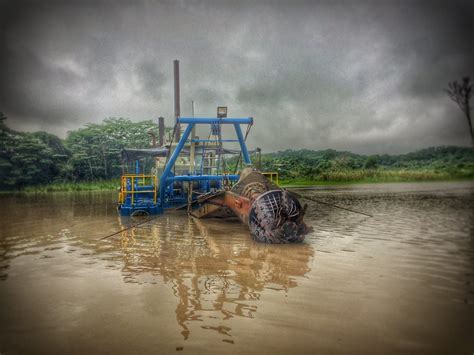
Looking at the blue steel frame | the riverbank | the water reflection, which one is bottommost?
the water reflection

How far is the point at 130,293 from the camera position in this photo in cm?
358

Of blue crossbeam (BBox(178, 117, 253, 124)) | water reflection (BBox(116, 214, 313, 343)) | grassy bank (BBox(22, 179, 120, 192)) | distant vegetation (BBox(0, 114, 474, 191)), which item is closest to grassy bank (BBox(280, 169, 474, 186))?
distant vegetation (BBox(0, 114, 474, 191))

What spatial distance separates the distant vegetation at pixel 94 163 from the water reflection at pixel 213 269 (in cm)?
2014

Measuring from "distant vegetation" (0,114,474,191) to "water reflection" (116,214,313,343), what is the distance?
20136mm

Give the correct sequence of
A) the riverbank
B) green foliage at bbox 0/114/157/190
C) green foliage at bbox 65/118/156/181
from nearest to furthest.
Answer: the riverbank → green foliage at bbox 0/114/157/190 → green foliage at bbox 65/118/156/181

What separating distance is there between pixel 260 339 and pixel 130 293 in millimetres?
1790

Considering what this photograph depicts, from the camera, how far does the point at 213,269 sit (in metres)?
4.49

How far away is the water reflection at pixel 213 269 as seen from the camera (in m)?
3.07

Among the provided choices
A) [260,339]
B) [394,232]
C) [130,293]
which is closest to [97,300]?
[130,293]

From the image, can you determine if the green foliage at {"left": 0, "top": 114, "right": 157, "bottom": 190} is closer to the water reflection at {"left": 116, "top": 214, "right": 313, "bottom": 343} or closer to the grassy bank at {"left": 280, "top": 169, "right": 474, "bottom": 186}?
the grassy bank at {"left": 280, "top": 169, "right": 474, "bottom": 186}

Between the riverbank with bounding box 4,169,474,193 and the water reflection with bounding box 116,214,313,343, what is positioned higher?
the riverbank with bounding box 4,169,474,193

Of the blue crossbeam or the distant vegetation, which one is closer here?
the blue crossbeam

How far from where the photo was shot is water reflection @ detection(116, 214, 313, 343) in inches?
121

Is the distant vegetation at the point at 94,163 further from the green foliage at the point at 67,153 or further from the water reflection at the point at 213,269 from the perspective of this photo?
the water reflection at the point at 213,269
